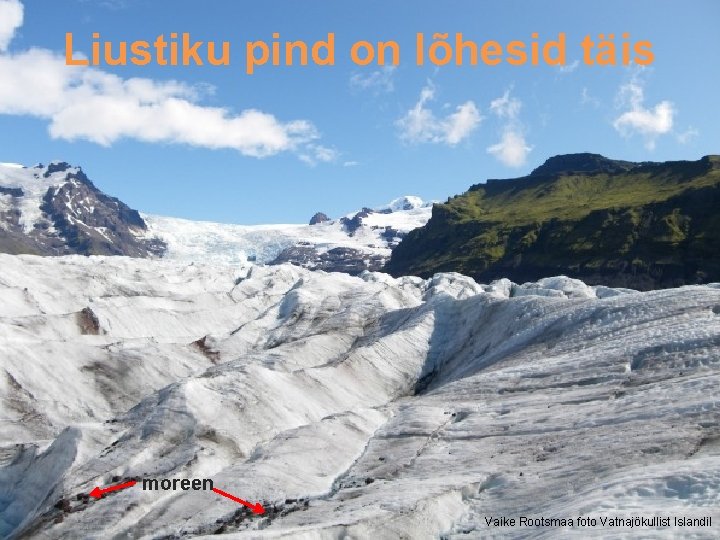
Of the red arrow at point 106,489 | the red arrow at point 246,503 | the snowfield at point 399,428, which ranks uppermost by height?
the snowfield at point 399,428

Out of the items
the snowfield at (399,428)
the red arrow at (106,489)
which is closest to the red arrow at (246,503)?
the snowfield at (399,428)

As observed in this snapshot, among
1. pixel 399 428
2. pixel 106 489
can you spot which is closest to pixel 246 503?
pixel 106 489

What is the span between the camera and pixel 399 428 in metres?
36.9

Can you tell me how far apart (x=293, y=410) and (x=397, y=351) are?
19829 mm

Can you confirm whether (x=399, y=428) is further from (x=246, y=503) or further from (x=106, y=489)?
(x=106, y=489)

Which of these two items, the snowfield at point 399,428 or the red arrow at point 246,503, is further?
the red arrow at point 246,503

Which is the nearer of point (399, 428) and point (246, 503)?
point (246, 503)

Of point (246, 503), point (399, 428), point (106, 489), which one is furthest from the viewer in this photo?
point (399, 428)

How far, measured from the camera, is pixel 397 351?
6122cm

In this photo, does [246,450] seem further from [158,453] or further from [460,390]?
[460,390]

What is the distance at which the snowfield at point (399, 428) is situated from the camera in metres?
23.8

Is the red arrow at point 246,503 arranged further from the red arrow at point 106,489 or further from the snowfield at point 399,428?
the red arrow at point 106,489

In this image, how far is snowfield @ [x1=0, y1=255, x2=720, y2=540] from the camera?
78.1 feet

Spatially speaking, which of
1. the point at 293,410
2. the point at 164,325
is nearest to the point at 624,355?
the point at 293,410
